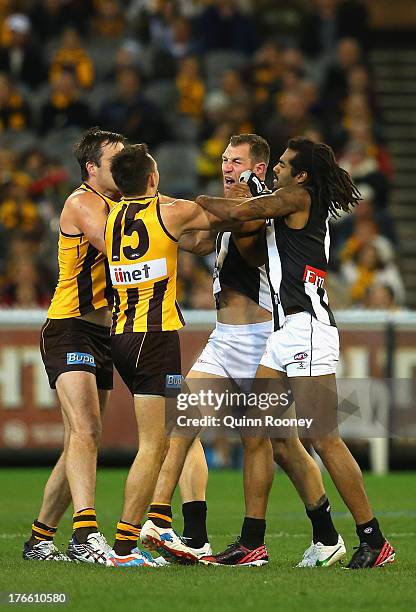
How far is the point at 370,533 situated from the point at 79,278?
233 cm

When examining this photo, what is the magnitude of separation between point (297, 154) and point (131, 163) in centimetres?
97

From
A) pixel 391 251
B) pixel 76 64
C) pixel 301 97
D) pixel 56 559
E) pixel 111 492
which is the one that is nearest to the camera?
pixel 56 559

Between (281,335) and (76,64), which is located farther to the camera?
(76,64)

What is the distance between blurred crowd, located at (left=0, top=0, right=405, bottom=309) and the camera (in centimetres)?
1667

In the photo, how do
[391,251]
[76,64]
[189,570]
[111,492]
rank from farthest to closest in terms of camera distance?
1. [76,64]
2. [391,251]
3. [111,492]
4. [189,570]

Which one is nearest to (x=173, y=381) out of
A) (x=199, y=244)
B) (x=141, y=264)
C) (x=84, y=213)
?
(x=141, y=264)

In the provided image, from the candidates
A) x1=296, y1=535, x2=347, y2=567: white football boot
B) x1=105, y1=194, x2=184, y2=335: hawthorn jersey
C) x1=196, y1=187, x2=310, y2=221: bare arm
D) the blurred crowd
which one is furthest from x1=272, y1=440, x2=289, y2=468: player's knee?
the blurred crowd

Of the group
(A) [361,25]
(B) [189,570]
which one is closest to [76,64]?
(A) [361,25]

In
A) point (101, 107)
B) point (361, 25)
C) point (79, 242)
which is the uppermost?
point (361, 25)

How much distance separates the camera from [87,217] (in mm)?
8469

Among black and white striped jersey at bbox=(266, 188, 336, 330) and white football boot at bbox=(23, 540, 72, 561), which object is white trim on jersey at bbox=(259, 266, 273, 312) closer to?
black and white striped jersey at bbox=(266, 188, 336, 330)

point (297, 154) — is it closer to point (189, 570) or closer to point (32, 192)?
point (189, 570)

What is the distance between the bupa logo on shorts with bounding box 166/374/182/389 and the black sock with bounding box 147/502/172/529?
0.70 meters

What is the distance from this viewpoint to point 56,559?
841cm
